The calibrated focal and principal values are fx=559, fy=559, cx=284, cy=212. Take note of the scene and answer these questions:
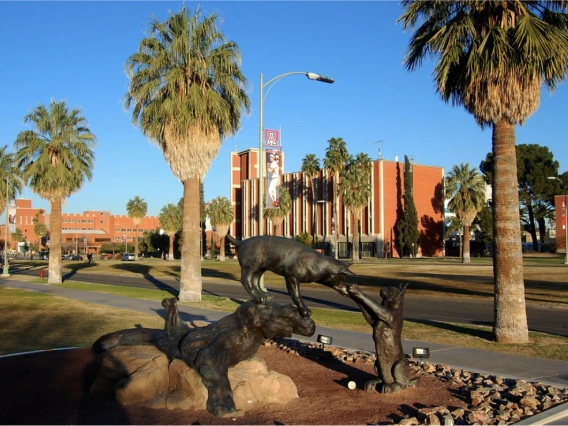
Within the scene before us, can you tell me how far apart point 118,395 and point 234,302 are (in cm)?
1468

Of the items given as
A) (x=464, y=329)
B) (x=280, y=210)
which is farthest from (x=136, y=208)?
(x=464, y=329)

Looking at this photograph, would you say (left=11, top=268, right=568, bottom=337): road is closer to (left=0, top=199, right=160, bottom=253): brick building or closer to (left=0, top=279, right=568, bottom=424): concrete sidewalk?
(left=0, top=279, right=568, bottom=424): concrete sidewalk

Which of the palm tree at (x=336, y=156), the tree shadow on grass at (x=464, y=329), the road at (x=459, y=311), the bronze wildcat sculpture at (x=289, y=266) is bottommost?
the road at (x=459, y=311)

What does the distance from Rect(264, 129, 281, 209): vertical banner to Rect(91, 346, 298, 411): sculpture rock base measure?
427 inches

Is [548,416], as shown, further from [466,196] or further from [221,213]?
[221,213]

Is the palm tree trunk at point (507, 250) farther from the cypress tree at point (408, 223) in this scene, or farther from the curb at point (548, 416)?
the cypress tree at point (408, 223)

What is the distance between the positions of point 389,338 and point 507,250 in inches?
229

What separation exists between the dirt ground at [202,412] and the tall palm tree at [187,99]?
11.8 metres

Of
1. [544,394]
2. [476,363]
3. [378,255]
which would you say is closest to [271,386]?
[544,394]

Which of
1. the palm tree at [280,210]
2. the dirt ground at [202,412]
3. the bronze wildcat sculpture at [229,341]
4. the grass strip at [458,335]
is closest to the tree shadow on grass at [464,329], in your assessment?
the grass strip at [458,335]

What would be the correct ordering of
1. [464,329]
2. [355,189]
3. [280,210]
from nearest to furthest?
[464,329] < [355,189] < [280,210]

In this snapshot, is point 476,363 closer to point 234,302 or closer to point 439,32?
point 439,32

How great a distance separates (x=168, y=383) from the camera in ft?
22.9

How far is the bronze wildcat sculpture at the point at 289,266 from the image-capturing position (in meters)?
6.89
